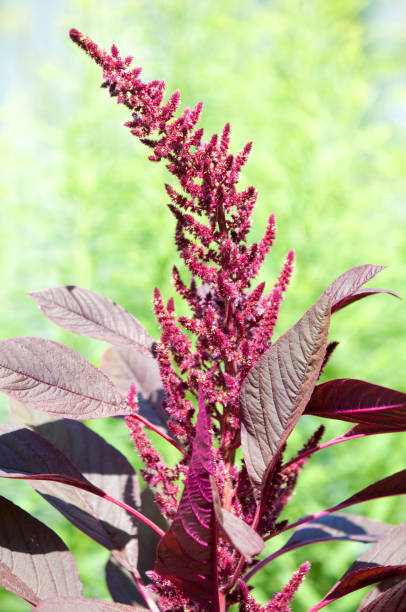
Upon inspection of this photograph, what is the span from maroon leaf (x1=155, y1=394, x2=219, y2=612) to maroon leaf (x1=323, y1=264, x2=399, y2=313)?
4.8 inches

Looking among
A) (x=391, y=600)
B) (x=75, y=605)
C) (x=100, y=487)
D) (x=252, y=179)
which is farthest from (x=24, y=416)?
(x=252, y=179)

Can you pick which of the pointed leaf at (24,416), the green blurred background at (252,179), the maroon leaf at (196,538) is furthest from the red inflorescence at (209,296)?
the green blurred background at (252,179)

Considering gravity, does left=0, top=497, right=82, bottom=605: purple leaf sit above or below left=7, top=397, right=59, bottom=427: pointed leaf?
below

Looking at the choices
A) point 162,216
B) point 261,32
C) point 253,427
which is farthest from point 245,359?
point 261,32

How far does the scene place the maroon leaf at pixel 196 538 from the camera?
27 centimetres

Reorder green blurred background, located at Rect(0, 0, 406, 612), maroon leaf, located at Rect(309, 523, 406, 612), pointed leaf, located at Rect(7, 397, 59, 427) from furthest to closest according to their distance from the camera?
1. green blurred background, located at Rect(0, 0, 406, 612)
2. pointed leaf, located at Rect(7, 397, 59, 427)
3. maroon leaf, located at Rect(309, 523, 406, 612)

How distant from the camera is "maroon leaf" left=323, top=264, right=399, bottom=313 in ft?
1.15

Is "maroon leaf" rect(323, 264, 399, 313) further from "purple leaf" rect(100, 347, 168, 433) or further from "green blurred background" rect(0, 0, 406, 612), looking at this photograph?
"green blurred background" rect(0, 0, 406, 612)

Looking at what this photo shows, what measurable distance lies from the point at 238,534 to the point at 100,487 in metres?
0.23

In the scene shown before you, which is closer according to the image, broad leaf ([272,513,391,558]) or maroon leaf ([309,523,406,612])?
maroon leaf ([309,523,406,612])

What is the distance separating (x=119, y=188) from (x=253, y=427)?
4.97 ft

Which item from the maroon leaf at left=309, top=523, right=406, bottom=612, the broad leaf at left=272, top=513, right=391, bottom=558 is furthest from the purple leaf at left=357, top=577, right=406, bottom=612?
the broad leaf at left=272, top=513, right=391, bottom=558

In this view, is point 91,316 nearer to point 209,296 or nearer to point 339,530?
point 209,296

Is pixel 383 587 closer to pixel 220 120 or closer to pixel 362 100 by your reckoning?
pixel 362 100
